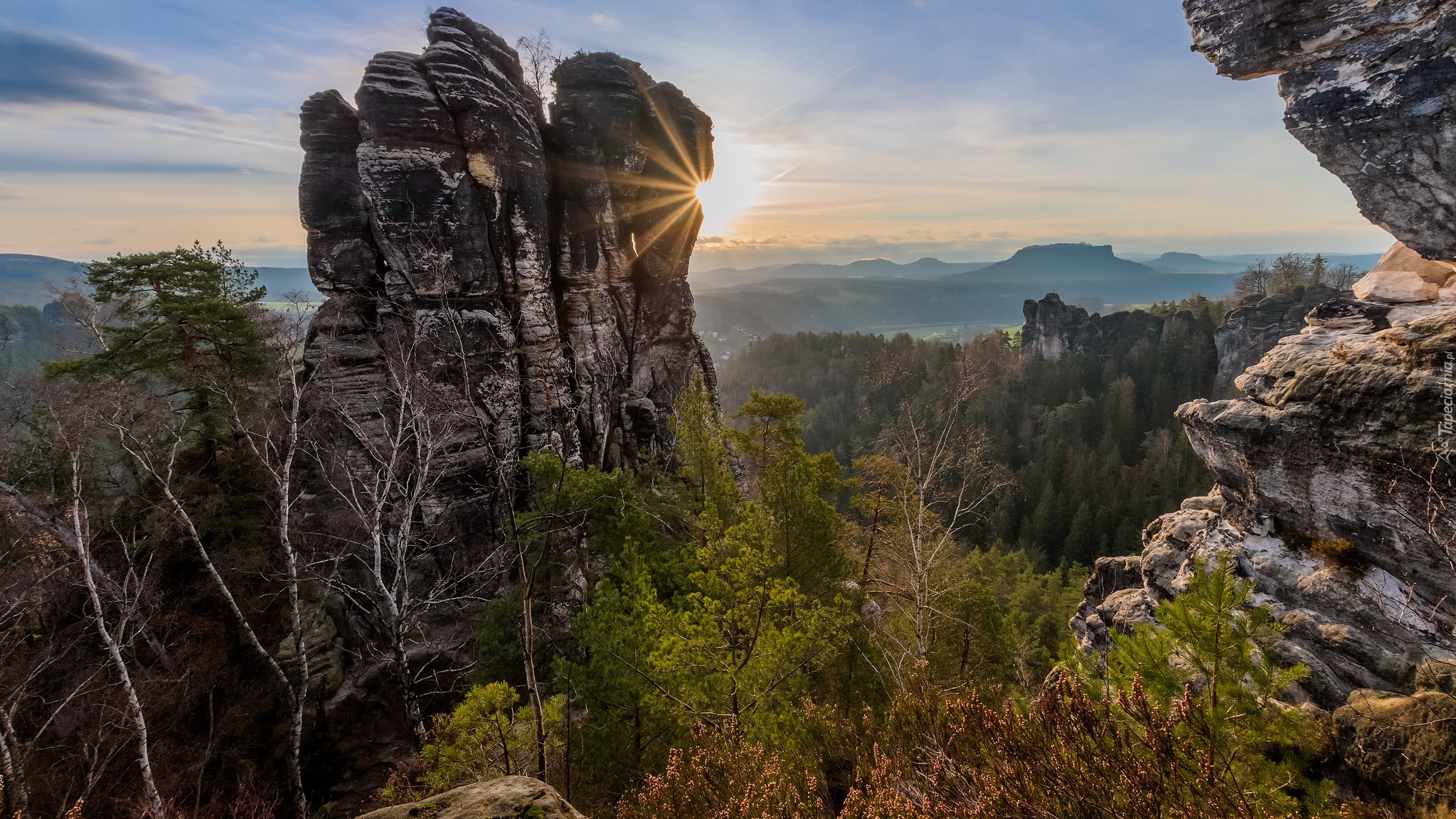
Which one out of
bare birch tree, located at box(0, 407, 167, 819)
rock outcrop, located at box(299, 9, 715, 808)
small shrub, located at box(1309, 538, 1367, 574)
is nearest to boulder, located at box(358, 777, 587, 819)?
bare birch tree, located at box(0, 407, 167, 819)

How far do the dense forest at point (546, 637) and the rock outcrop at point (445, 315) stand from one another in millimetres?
364

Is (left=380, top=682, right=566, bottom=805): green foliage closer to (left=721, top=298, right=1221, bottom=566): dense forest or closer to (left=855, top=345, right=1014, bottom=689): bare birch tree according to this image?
(left=855, top=345, right=1014, bottom=689): bare birch tree

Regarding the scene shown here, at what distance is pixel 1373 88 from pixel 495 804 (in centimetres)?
1738

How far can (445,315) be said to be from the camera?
→ 590 inches

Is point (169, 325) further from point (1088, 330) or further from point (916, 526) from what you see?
point (1088, 330)

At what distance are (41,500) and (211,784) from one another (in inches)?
289

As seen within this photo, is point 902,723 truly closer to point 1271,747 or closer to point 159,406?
point 1271,747

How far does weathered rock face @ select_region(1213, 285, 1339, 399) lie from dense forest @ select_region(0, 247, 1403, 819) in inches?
1962

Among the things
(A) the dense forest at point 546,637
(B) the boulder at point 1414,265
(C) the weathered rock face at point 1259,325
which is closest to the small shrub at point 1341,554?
(A) the dense forest at point 546,637

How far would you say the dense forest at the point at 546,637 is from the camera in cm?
458

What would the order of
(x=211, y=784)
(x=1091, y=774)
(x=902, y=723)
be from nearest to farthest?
(x=1091, y=774)
(x=902, y=723)
(x=211, y=784)

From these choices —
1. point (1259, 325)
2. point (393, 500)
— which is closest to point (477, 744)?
point (393, 500)

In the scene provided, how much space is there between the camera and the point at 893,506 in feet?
50.2

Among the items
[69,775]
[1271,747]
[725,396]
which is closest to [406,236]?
[69,775]
